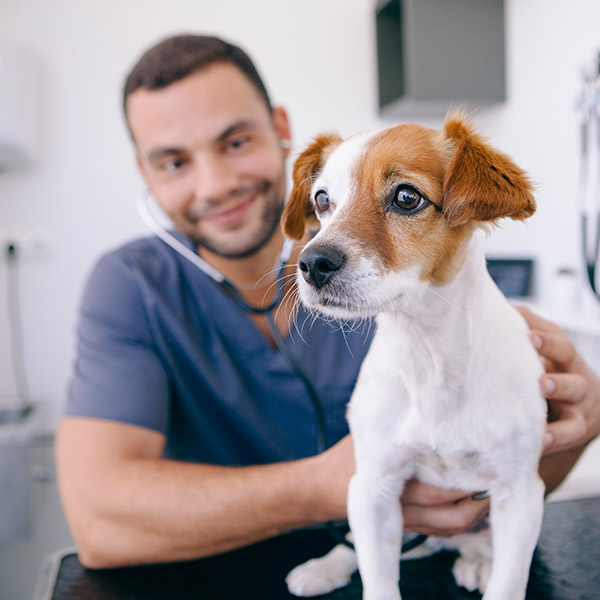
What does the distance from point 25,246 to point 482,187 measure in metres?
1.92

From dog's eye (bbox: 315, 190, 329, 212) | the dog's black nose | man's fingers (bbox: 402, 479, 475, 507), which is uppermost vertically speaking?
dog's eye (bbox: 315, 190, 329, 212)

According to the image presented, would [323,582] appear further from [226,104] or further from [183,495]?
[226,104]

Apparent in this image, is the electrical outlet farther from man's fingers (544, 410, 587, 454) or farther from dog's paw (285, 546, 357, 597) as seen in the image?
man's fingers (544, 410, 587, 454)

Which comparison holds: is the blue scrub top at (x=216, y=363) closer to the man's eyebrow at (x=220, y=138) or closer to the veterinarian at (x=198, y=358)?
the veterinarian at (x=198, y=358)

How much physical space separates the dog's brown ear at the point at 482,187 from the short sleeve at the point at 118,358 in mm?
601

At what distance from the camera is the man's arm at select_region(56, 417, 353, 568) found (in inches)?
29.4

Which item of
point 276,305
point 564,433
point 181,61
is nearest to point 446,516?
point 564,433

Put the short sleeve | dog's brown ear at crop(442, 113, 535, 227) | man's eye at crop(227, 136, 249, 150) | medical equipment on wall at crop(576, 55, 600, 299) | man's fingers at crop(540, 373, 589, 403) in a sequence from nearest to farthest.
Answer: dog's brown ear at crop(442, 113, 535, 227) → man's fingers at crop(540, 373, 589, 403) → medical equipment on wall at crop(576, 55, 600, 299) → the short sleeve → man's eye at crop(227, 136, 249, 150)

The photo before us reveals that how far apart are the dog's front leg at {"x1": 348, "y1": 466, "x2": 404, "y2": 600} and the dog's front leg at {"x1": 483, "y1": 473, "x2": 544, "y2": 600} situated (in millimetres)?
98

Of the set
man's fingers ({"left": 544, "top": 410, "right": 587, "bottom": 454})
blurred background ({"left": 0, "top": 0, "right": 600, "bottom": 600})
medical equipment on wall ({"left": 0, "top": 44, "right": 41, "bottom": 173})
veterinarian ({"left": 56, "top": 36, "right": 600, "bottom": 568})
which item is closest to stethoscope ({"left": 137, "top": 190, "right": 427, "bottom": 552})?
veterinarian ({"left": 56, "top": 36, "right": 600, "bottom": 568})

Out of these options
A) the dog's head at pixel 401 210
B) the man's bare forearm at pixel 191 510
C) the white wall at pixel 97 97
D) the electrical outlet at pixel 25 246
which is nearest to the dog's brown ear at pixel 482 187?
the dog's head at pixel 401 210

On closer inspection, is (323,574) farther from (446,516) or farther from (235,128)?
(235,128)

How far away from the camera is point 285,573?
72cm

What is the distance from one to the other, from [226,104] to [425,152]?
55 cm
